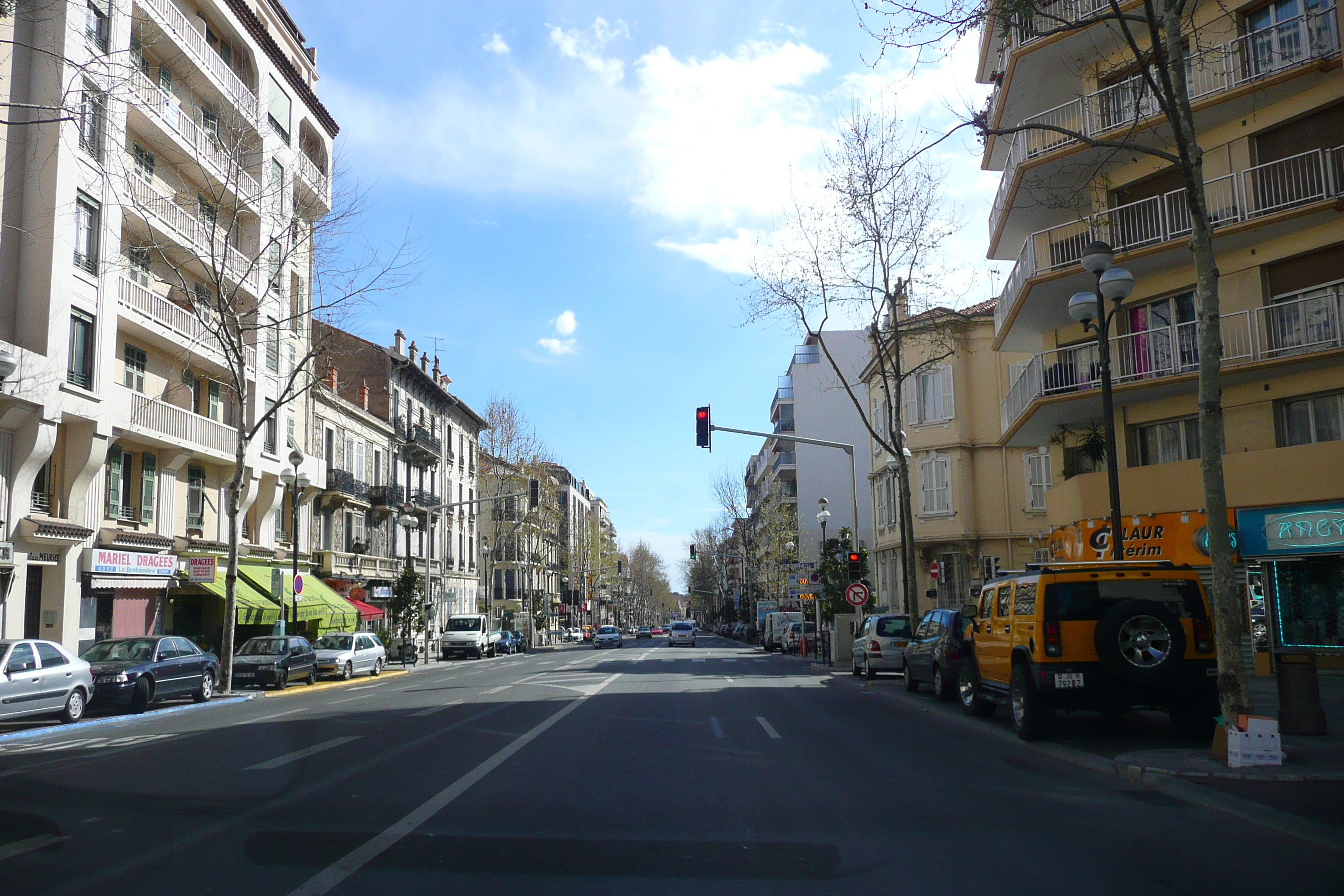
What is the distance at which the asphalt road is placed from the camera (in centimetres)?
625

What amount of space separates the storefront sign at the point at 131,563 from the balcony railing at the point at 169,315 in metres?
5.87

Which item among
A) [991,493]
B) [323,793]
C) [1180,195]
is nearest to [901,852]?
[323,793]

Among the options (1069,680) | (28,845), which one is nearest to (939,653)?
(1069,680)

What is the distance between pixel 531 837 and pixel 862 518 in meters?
65.7

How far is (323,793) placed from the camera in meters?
9.16

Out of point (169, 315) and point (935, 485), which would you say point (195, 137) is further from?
point (935, 485)

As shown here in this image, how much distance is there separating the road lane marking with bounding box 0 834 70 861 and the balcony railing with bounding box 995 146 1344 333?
57.6 feet

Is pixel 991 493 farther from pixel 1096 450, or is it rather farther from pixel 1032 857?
pixel 1032 857

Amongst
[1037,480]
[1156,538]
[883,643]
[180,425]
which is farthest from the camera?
[1037,480]

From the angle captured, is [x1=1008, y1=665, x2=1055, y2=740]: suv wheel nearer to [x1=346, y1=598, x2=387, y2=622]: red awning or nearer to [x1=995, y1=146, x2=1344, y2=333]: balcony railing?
[x1=995, y1=146, x2=1344, y2=333]: balcony railing

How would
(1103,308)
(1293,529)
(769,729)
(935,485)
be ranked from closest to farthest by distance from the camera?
(769,729)
(1103,308)
(1293,529)
(935,485)

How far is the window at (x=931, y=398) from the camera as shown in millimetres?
42438

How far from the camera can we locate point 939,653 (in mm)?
18891

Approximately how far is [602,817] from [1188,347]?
19.2m
